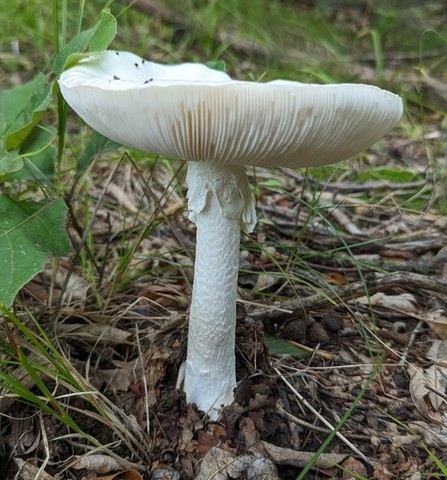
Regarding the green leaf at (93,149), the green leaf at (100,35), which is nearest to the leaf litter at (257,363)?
the green leaf at (93,149)

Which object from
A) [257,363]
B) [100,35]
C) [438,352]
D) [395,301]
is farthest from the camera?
[395,301]

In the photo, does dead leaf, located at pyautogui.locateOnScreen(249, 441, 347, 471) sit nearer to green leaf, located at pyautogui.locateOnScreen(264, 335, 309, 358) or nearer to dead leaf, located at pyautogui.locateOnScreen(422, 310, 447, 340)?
green leaf, located at pyautogui.locateOnScreen(264, 335, 309, 358)

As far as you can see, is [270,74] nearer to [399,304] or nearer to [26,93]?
[399,304]

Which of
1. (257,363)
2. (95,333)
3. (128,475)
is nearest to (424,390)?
(257,363)

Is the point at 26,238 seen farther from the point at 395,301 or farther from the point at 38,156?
the point at 395,301

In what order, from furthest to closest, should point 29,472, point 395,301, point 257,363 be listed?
point 395,301, point 257,363, point 29,472

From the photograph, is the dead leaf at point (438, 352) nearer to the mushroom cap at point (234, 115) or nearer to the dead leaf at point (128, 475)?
the mushroom cap at point (234, 115)
